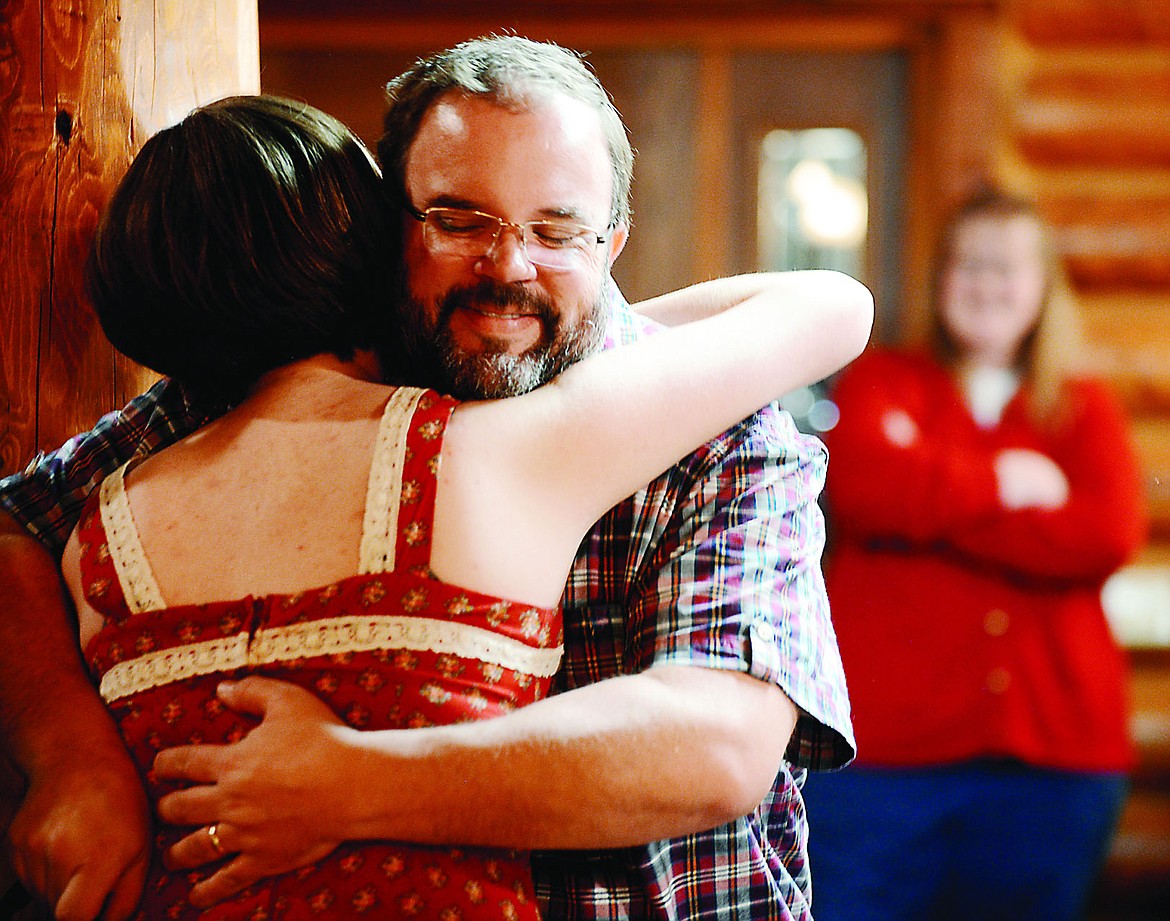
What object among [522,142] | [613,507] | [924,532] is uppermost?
[522,142]

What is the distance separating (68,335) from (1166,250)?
3304 millimetres

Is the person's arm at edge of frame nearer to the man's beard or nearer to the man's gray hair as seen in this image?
the man's beard

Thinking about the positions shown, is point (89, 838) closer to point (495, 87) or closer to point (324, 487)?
point (324, 487)

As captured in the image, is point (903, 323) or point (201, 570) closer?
point (201, 570)

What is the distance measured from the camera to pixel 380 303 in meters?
1.40

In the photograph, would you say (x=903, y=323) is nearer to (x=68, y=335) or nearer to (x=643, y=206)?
(x=643, y=206)

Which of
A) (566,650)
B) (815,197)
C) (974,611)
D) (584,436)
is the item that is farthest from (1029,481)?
(584,436)

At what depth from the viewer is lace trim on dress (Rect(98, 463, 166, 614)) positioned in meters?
→ 1.17

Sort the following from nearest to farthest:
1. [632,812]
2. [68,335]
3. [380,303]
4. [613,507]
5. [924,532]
Result: [632,812]
[613,507]
[380,303]
[68,335]
[924,532]

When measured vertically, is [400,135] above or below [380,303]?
above

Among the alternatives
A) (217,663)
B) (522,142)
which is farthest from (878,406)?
(217,663)

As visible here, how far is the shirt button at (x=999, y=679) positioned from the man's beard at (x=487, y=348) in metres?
1.61

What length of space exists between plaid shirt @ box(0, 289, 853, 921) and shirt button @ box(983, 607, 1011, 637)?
1.40 meters

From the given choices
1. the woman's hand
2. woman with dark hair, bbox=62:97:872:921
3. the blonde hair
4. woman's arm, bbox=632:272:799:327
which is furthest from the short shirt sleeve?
the blonde hair
